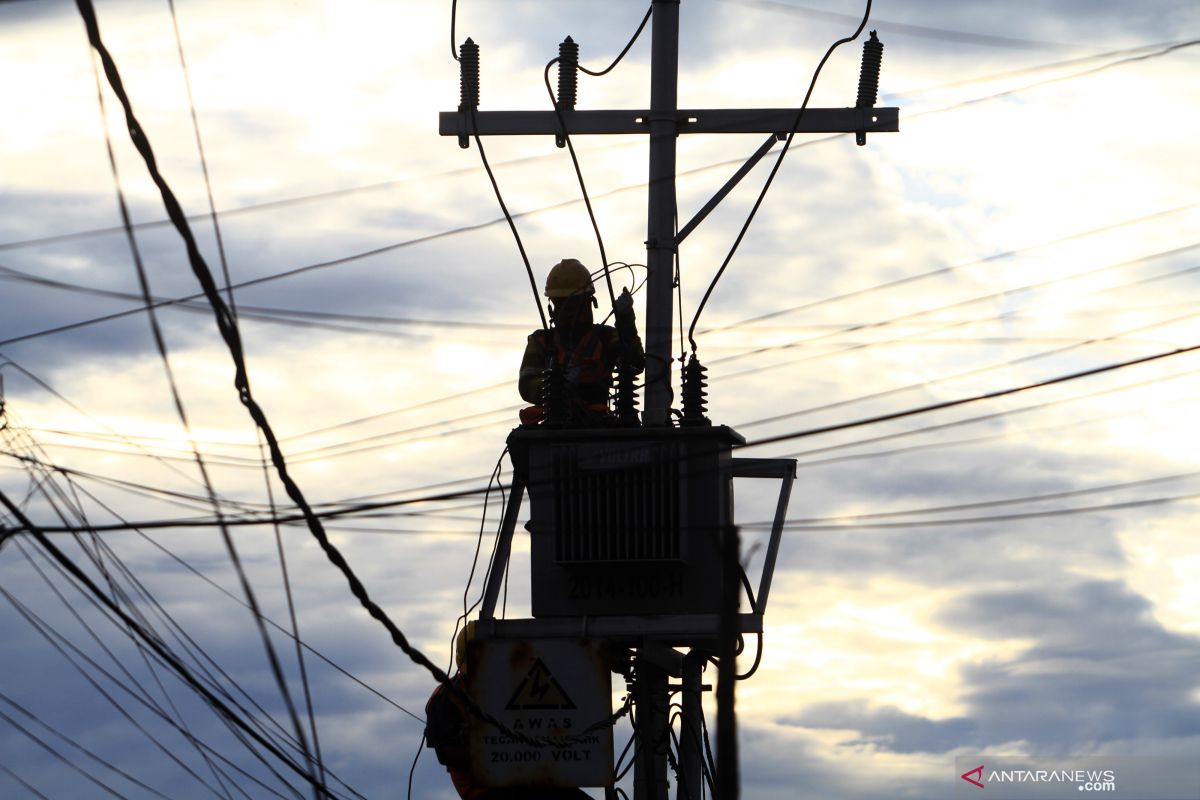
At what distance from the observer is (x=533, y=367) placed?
43.4ft

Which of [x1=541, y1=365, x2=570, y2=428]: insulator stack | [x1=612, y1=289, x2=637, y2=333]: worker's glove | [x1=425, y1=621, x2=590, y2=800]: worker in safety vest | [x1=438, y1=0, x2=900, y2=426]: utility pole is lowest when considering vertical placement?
[x1=425, y1=621, x2=590, y2=800]: worker in safety vest

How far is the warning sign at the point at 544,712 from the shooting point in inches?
480

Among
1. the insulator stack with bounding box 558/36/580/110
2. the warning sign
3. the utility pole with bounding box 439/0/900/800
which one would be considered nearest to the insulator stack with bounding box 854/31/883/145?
the utility pole with bounding box 439/0/900/800

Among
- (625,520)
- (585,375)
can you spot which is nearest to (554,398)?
(585,375)

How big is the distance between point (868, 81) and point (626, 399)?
3236mm

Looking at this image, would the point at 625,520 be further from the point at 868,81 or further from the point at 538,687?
the point at 868,81

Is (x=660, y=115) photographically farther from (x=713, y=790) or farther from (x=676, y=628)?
(x=713, y=790)

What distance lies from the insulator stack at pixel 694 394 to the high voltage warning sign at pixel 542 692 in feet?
6.62

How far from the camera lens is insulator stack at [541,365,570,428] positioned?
12.5 meters

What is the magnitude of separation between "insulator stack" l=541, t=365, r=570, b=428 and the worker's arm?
305 millimetres

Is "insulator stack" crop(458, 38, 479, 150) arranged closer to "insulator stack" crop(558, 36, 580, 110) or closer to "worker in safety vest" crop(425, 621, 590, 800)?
"insulator stack" crop(558, 36, 580, 110)

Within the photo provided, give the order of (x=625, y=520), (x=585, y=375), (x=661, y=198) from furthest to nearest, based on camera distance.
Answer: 1. (x=661, y=198)
2. (x=585, y=375)
3. (x=625, y=520)

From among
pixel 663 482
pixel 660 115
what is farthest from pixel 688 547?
pixel 660 115

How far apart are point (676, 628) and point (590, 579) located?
2.29ft
